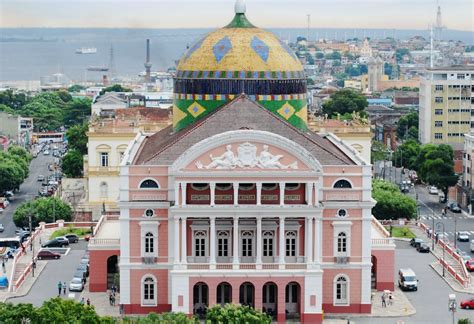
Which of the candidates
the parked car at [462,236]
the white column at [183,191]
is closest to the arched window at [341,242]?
the white column at [183,191]

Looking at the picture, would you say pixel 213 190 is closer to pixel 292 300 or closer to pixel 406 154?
pixel 292 300

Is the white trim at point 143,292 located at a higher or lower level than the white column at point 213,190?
lower

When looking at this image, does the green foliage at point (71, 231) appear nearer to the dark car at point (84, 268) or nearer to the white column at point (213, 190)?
the dark car at point (84, 268)

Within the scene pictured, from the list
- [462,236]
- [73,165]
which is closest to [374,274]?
[462,236]

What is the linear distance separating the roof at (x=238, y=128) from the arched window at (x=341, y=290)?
6540 millimetres

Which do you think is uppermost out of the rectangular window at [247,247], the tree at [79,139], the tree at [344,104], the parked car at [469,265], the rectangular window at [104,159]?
the tree at [344,104]

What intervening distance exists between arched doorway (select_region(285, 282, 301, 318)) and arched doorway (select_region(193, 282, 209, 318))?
4.45m

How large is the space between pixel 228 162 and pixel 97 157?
38.3 meters

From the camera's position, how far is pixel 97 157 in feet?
363

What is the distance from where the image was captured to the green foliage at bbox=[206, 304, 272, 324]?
65000mm

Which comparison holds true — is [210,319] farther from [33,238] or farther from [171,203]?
[33,238]

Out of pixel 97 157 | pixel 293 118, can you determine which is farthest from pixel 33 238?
pixel 293 118

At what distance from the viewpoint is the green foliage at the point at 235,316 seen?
65000 mm

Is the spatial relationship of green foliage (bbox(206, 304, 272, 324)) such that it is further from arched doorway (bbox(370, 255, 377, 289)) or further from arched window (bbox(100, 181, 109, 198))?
arched window (bbox(100, 181, 109, 198))
